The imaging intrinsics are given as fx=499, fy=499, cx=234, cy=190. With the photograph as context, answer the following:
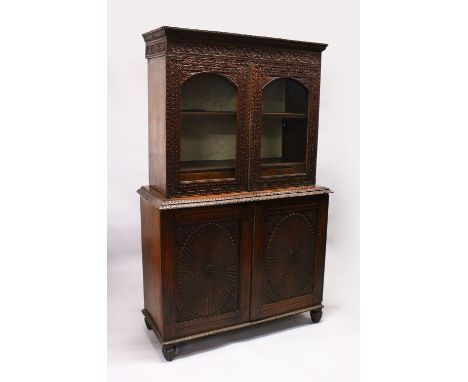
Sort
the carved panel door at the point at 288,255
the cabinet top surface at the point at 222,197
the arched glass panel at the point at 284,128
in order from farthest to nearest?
the arched glass panel at the point at 284,128, the carved panel door at the point at 288,255, the cabinet top surface at the point at 222,197

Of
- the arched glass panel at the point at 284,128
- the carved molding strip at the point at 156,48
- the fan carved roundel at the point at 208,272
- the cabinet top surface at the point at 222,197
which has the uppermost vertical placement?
the carved molding strip at the point at 156,48

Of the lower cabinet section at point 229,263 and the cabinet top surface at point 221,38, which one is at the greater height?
the cabinet top surface at point 221,38

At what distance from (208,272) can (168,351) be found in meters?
0.46

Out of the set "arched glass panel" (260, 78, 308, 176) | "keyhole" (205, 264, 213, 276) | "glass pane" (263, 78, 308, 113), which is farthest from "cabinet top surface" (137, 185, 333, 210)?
"glass pane" (263, 78, 308, 113)

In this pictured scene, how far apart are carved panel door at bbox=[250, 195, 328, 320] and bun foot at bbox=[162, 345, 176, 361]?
50 cm

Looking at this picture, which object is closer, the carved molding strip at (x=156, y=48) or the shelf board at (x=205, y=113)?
the carved molding strip at (x=156, y=48)

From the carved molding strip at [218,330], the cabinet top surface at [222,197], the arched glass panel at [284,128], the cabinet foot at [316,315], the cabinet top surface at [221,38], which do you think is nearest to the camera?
the cabinet top surface at [221,38]

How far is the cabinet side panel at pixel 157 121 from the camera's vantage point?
8.25 ft

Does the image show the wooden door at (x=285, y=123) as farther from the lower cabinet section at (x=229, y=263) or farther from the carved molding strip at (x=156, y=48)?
the carved molding strip at (x=156, y=48)

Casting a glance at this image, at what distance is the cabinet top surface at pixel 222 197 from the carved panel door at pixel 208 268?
4cm

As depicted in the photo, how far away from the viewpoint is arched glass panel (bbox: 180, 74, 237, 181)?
9.31 feet

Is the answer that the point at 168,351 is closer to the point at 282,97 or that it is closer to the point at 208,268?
the point at 208,268

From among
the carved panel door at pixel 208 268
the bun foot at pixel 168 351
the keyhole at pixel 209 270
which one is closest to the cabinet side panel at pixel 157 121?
the carved panel door at pixel 208 268
